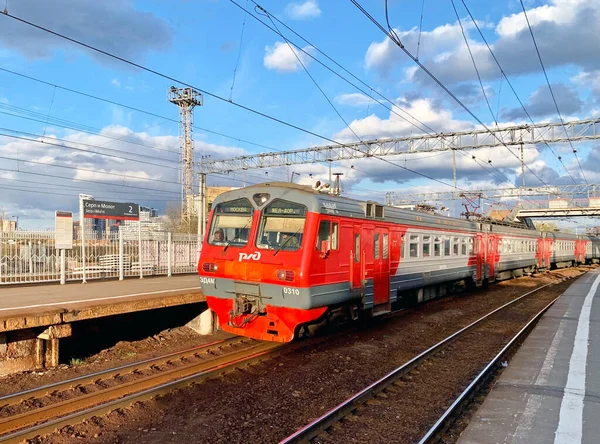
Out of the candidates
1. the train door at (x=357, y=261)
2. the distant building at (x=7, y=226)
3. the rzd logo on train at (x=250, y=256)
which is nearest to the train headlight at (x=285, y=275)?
the rzd logo on train at (x=250, y=256)

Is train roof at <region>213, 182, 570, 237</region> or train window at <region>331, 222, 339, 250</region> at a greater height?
train roof at <region>213, 182, 570, 237</region>

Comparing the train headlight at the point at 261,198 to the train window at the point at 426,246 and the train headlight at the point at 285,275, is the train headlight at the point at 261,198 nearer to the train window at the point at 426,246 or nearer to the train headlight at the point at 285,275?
the train headlight at the point at 285,275

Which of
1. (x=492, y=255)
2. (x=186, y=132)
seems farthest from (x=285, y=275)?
(x=186, y=132)

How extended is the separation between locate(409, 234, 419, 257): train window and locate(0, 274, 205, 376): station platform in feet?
19.4

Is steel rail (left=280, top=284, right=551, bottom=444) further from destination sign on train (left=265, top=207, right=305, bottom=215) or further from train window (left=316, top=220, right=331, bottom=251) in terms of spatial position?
destination sign on train (left=265, top=207, right=305, bottom=215)

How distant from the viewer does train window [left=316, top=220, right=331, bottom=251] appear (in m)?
8.83

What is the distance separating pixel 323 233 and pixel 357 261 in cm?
157

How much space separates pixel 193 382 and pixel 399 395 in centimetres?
310

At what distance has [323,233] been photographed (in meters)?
9.02

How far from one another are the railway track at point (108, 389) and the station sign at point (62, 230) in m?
6.09

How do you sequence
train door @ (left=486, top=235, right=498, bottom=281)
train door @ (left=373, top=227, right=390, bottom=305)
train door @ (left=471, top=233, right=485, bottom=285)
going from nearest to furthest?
train door @ (left=373, top=227, right=390, bottom=305)
train door @ (left=471, top=233, right=485, bottom=285)
train door @ (left=486, top=235, right=498, bottom=281)

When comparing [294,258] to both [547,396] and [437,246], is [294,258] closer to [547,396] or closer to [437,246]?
[547,396]

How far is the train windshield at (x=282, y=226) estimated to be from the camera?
8.79 meters

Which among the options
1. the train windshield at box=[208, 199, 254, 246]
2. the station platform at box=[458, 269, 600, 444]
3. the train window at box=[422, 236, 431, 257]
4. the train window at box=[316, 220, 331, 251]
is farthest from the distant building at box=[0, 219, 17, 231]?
the station platform at box=[458, 269, 600, 444]
